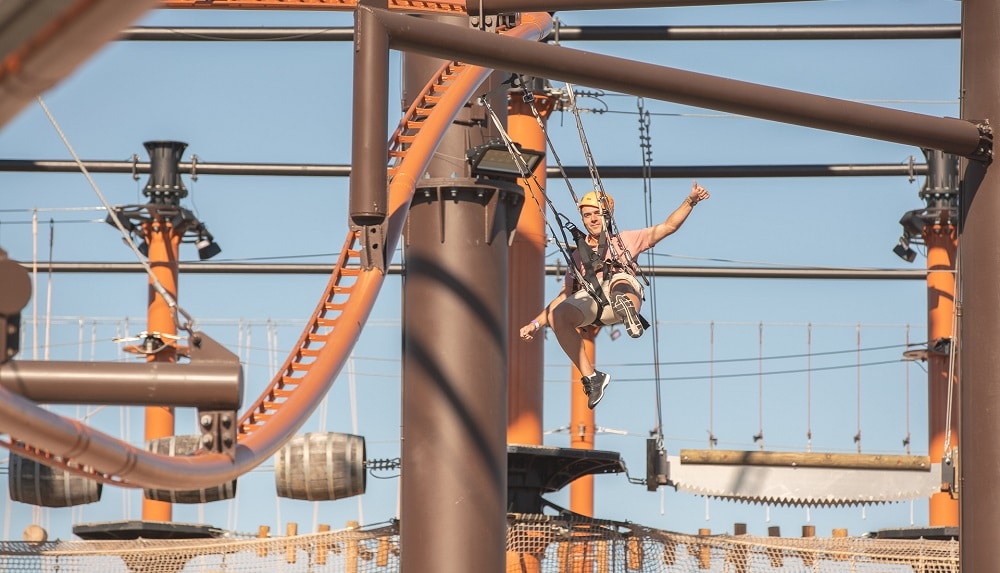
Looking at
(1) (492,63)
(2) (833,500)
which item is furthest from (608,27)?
(1) (492,63)

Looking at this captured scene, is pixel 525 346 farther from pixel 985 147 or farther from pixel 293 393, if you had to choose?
pixel 985 147

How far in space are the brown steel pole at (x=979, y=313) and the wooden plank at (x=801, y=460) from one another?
36.1 feet

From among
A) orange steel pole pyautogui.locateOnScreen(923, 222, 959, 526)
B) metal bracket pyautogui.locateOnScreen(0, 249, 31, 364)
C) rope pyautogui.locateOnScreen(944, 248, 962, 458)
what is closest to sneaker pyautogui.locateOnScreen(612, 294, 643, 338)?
rope pyautogui.locateOnScreen(944, 248, 962, 458)

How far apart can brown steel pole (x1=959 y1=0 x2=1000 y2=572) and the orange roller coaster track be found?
2.76 metres

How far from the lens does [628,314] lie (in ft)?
34.9

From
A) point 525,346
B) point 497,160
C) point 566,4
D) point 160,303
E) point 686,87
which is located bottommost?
point 525,346

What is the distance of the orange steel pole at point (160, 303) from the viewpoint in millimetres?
23156

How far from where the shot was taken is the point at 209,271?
1208 inches

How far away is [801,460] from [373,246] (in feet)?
40.8

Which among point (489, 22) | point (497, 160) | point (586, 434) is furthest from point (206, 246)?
point (489, 22)

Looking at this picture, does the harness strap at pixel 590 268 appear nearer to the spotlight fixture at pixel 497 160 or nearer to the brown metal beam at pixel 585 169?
the spotlight fixture at pixel 497 160

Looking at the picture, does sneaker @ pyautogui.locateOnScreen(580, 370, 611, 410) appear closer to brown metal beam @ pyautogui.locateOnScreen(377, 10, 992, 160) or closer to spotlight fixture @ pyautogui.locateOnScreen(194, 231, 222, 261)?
brown metal beam @ pyautogui.locateOnScreen(377, 10, 992, 160)

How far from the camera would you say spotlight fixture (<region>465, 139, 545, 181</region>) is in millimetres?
11523

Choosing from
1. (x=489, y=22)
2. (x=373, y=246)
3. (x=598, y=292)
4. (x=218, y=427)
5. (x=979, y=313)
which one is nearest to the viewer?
(x=218, y=427)
